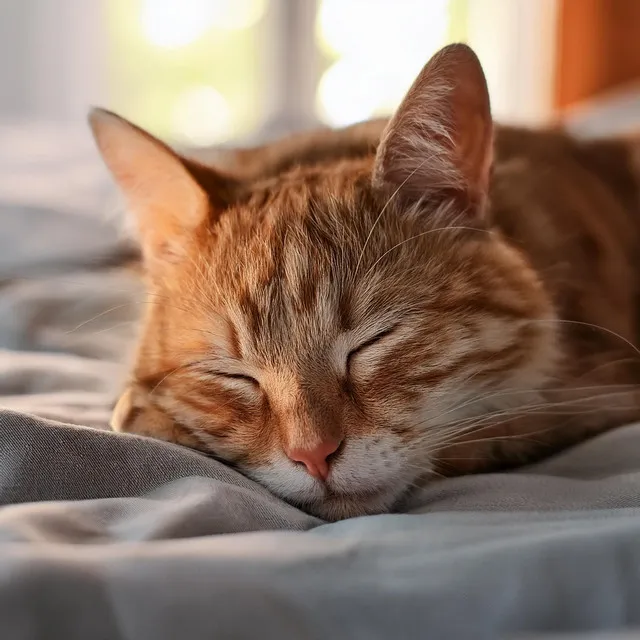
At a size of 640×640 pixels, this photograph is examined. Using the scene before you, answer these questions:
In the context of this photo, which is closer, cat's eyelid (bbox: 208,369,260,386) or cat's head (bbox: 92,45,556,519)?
cat's head (bbox: 92,45,556,519)

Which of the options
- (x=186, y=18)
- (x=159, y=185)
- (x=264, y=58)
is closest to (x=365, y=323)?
(x=159, y=185)

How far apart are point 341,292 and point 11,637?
0.71 m

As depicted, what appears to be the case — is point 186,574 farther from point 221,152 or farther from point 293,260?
point 221,152

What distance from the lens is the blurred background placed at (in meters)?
4.59

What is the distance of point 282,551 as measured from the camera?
→ 79cm

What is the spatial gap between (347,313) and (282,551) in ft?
1.56

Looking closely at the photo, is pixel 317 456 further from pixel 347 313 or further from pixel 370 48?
pixel 370 48

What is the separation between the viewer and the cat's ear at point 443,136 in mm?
1228

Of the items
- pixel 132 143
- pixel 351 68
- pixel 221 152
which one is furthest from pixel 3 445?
pixel 351 68

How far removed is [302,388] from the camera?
1.10 meters

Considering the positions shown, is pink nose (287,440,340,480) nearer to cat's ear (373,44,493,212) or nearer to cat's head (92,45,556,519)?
cat's head (92,45,556,519)

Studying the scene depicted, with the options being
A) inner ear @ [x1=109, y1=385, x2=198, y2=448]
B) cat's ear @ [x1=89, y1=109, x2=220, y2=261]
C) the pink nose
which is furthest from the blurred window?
the pink nose

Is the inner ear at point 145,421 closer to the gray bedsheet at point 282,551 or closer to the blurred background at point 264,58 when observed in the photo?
the gray bedsheet at point 282,551

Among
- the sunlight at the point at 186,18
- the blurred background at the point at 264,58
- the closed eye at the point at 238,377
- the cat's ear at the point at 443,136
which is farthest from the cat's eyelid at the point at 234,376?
the sunlight at the point at 186,18
